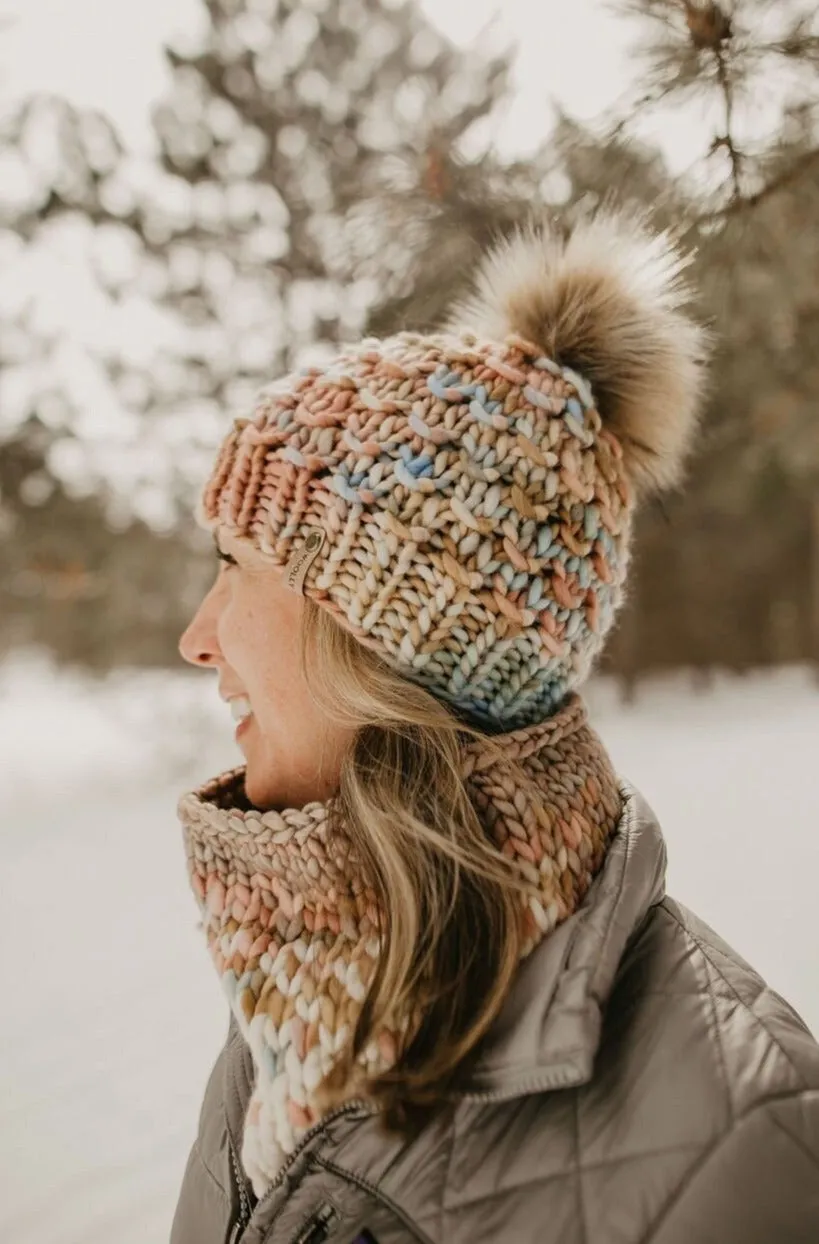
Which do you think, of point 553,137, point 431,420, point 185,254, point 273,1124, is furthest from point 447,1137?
point 185,254

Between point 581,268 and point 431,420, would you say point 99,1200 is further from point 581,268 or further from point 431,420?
point 581,268

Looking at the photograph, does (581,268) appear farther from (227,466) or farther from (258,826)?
(258,826)

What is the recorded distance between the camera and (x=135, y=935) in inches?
99.5

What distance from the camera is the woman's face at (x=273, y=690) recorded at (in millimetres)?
1221

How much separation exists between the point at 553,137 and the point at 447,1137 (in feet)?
5.09

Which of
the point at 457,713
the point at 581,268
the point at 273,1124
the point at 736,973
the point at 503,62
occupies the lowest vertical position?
the point at 273,1124

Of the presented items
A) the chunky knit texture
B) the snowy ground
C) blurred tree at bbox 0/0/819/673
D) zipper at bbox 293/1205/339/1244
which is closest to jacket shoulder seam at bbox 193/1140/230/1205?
the chunky knit texture

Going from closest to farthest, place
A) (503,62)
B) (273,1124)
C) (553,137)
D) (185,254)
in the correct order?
(273,1124), (553,137), (503,62), (185,254)

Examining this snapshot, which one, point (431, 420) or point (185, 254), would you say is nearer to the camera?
point (431, 420)

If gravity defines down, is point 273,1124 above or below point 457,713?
below

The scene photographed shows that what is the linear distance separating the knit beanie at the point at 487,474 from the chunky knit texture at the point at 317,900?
4.6 inches

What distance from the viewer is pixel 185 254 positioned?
2699mm

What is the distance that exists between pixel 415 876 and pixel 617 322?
84cm

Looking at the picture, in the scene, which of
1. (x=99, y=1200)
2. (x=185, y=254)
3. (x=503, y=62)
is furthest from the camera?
(x=185, y=254)
